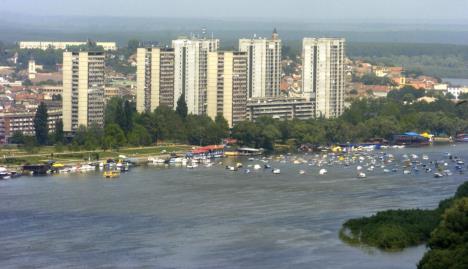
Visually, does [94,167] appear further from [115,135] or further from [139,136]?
[139,136]

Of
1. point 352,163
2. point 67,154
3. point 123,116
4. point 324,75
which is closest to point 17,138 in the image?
point 67,154

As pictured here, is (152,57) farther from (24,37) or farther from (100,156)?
(24,37)

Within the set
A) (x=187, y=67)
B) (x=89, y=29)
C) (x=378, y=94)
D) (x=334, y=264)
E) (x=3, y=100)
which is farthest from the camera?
(x=89, y=29)

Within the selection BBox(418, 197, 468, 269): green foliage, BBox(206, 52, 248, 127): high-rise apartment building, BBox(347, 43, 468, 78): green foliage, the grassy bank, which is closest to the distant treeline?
BBox(347, 43, 468, 78): green foliage

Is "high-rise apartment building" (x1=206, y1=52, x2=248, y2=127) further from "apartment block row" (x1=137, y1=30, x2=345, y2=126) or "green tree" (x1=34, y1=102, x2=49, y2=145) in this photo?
"green tree" (x1=34, y1=102, x2=49, y2=145)

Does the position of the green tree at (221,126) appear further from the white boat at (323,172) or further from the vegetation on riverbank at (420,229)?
the vegetation on riverbank at (420,229)

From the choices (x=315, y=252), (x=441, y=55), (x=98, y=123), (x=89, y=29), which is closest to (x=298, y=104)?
(x=98, y=123)

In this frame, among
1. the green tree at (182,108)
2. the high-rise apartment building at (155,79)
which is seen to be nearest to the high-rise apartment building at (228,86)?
the green tree at (182,108)
